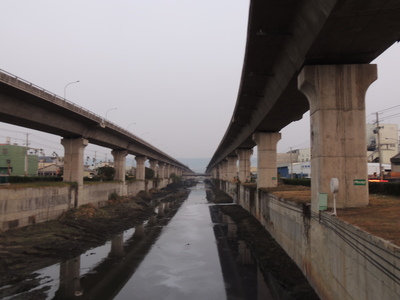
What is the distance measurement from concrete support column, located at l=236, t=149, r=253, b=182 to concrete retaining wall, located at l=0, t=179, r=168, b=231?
28061mm

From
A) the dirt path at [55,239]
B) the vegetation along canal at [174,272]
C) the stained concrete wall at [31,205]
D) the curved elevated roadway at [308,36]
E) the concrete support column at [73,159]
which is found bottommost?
the vegetation along canal at [174,272]

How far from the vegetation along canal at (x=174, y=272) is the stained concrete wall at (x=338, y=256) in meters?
1.08

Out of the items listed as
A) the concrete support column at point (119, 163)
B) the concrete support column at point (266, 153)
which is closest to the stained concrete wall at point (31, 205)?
the concrete support column at point (266, 153)

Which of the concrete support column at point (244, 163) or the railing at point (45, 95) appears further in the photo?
the concrete support column at point (244, 163)

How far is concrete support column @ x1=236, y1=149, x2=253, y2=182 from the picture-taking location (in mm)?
59884

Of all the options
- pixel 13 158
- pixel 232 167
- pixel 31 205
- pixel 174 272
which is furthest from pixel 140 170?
pixel 174 272

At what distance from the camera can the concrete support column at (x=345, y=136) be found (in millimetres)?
13883

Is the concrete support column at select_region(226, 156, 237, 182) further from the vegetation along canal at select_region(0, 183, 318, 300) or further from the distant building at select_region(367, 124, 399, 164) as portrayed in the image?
the vegetation along canal at select_region(0, 183, 318, 300)

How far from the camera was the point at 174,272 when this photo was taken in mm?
17844

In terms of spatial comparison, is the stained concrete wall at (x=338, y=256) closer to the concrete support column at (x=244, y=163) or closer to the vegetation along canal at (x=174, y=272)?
the vegetation along canal at (x=174, y=272)

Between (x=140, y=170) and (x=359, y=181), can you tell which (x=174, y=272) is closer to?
(x=359, y=181)

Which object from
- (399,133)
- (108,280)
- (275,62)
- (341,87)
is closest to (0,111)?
(108,280)

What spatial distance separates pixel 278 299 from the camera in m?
13.6

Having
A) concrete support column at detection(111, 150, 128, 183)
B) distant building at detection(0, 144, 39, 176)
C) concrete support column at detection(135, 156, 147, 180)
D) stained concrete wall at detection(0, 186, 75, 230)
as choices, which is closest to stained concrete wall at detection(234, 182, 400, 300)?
stained concrete wall at detection(0, 186, 75, 230)
